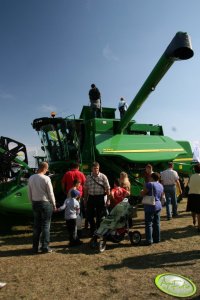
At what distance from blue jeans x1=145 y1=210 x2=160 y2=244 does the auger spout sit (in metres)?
3.54

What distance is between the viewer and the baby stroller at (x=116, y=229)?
601 centimetres

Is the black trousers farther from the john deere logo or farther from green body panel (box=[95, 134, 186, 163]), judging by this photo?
the john deere logo

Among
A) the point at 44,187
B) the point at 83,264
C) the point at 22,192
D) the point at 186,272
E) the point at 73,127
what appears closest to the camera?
the point at 186,272

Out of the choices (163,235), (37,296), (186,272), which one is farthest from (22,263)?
(163,235)

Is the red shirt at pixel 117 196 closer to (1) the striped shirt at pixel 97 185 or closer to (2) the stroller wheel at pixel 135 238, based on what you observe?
(1) the striped shirt at pixel 97 185

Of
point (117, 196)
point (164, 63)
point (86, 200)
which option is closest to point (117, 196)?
point (117, 196)

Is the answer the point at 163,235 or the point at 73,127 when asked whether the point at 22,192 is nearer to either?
the point at 73,127

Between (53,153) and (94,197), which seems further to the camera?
(53,153)

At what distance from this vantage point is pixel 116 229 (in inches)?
244

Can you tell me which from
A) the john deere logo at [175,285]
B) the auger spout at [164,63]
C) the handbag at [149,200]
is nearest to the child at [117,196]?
the handbag at [149,200]

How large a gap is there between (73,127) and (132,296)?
6237 millimetres

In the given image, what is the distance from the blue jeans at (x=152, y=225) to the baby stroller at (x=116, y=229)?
20 centimetres

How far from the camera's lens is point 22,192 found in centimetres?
762

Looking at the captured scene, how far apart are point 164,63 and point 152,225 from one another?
3873mm
